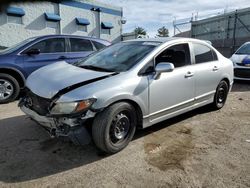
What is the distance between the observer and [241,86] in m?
8.77

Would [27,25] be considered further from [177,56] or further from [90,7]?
[177,56]

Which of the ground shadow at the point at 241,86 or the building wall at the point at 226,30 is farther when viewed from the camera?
the building wall at the point at 226,30

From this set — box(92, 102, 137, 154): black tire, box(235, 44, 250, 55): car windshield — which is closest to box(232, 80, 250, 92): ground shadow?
box(235, 44, 250, 55): car windshield

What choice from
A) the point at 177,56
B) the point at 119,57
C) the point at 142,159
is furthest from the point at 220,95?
the point at 142,159

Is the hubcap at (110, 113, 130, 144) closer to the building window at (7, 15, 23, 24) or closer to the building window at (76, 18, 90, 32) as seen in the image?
the building window at (7, 15, 23, 24)

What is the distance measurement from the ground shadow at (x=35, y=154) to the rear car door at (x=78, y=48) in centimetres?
302

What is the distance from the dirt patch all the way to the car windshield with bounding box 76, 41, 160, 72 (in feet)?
4.07

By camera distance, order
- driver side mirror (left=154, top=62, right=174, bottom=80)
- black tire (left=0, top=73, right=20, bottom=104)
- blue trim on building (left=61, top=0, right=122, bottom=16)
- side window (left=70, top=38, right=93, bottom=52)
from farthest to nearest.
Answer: blue trim on building (left=61, top=0, right=122, bottom=16) → side window (left=70, top=38, right=93, bottom=52) → black tire (left=0, top=73, right=20, bottom=104) → driver side mirror (left=154, top=62, right=174, bottom=80)

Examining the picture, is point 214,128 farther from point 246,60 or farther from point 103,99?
point 246,60

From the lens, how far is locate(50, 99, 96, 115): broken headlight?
10.7 ft

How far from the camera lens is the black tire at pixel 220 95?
18.4ft

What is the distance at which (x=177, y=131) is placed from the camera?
4.62 metres

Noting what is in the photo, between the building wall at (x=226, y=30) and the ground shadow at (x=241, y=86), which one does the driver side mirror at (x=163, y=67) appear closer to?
the ground shadow at (x=241, y=86)

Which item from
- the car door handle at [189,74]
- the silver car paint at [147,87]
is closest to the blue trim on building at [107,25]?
the silver car paint at [147,87]
